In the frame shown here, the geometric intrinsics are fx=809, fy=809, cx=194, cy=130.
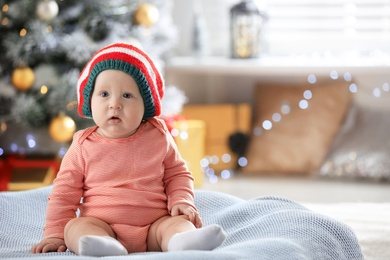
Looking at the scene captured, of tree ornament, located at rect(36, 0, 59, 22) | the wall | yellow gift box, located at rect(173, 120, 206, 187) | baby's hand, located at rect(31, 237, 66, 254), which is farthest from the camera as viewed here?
the wall

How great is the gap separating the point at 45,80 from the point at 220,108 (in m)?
0.95

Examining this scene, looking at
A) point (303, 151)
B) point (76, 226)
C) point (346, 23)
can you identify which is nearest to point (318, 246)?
point (76, 226)

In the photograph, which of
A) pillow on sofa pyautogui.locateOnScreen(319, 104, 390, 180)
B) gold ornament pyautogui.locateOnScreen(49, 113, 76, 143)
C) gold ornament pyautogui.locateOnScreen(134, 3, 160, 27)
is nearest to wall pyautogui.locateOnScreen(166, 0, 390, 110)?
pillow on sofa pyautogui.locateOnScreen(319, 104, 390, 180)

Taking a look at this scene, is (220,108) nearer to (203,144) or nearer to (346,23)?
(203,144)

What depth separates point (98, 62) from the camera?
1.81 metres

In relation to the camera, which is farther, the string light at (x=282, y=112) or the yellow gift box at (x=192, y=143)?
the string light at (x=282, y=112)

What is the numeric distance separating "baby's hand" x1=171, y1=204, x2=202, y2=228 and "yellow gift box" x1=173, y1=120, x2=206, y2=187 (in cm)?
159

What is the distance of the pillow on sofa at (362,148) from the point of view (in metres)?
3.45

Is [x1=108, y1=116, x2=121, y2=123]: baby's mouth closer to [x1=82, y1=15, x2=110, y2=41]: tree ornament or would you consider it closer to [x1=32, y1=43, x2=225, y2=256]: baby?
[x1=32, y1=43, x2=225, y2=256]: baby

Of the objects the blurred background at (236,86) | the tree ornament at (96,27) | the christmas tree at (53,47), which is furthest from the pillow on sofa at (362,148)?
the tree ornament at (96,27)

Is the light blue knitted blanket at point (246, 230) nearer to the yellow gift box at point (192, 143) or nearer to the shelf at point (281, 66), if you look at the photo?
the yellow gift box at point (192, 143)

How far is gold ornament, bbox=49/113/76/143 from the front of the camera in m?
3.09

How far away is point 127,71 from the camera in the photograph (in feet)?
5.88

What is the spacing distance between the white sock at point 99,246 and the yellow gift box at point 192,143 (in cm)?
174
